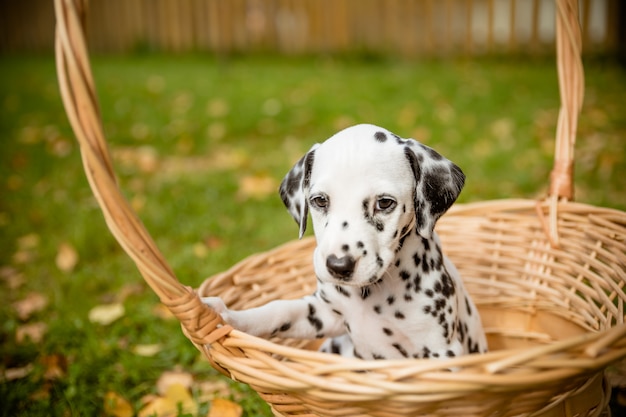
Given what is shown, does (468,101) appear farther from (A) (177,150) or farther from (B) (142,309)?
(B) (142,309)

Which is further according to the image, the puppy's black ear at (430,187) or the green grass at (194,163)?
the green grass at (194,163)

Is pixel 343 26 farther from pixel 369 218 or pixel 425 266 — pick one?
pixel 369 218

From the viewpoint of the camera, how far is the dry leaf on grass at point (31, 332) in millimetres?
2920

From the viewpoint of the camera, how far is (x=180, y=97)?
299 inches

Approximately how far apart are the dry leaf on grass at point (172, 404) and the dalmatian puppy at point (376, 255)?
581 millimetres

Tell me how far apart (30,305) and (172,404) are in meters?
1.41

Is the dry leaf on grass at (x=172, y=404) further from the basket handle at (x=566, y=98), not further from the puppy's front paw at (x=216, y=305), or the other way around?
the basket handle at (x=566, y=98)

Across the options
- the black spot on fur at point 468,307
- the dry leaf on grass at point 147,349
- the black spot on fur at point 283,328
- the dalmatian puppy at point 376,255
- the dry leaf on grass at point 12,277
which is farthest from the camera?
the dry leaf on grass at point 12,277

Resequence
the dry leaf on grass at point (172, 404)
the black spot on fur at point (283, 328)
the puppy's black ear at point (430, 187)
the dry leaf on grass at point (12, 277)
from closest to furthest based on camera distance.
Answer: the puppy's black ear at point (430, 187), the black spot on fur at point (283, 328), the dry leaf on grass at point (172, 404), the dry leaf on grass at point (12, 277)

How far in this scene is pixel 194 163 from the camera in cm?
546

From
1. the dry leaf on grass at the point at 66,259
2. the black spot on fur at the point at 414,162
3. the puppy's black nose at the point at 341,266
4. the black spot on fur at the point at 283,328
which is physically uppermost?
the black spot on fur at the point at 414,162

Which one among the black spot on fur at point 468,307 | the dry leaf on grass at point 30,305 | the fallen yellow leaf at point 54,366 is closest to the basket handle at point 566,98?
the black spot on fur at point 468,307

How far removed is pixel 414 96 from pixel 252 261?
5007 millimetres

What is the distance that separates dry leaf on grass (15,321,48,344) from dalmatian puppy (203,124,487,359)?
5.06 ft
